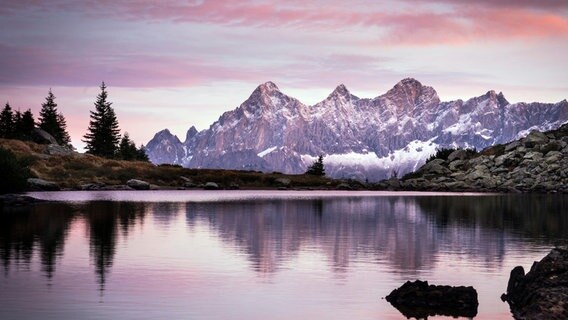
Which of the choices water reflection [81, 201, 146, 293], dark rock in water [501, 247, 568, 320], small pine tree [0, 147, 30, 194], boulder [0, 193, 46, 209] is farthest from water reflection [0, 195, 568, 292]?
dark rock in water [501, 247, 568, 320]

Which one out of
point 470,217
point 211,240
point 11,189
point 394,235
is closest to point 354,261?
point 211,240

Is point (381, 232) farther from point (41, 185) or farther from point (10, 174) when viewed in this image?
point (41, 185)

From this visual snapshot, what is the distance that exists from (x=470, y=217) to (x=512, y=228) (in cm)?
1925

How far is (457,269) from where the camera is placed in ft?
174

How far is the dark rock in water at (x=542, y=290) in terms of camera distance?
34.8 m

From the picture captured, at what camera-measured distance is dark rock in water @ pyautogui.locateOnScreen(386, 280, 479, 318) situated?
3772 cm

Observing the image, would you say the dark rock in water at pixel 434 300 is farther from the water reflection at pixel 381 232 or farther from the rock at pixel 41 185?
the rock at pixel 41 185

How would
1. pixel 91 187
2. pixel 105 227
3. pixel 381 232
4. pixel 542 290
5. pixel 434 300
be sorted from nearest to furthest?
pixel 542 290
pixel 434 300
pixel 105 227
pixel 381 232
pixel 91 187

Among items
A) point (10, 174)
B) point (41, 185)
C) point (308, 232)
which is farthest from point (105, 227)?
point (41, 185)

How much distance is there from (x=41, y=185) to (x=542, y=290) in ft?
498

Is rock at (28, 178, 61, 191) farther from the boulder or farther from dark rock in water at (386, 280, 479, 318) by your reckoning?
dark rock in water at (386, 280, 479, 318)

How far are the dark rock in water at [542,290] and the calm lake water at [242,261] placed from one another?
85 centimetres

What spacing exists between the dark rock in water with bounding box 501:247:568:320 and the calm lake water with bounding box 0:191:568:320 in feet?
2.78

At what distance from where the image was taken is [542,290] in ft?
121
